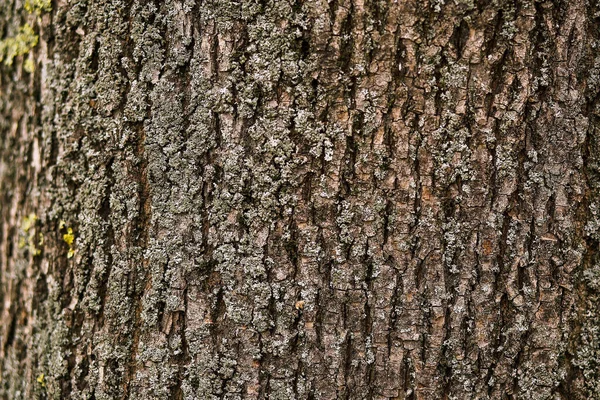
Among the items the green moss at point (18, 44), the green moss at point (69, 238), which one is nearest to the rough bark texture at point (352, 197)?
the green moss at point (69, 238)

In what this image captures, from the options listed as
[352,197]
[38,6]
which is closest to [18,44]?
[38,6]

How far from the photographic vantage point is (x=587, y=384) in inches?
63.8

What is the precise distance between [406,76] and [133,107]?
76cm

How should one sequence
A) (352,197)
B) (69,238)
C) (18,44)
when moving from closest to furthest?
(352,197)
(69,238)
(18,44)

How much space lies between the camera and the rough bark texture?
1461 millimetres

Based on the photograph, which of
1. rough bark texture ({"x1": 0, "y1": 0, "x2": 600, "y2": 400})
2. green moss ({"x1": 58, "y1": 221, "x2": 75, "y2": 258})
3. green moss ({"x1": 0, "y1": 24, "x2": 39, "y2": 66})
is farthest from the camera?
green moss ({"x1": 0, "y1": 24, "x2": 39, "y2": 66})

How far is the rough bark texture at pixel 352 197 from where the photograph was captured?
1.46 m

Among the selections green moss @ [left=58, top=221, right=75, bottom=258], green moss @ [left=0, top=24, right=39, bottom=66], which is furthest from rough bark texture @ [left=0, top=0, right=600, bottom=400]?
green moss @ [left=0, top=24, right=39, bottom=66]

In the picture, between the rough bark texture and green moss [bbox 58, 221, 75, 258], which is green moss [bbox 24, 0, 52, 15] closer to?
the rough bark texture

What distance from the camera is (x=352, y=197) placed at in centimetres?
149

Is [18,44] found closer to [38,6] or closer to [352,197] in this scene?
[38,6]

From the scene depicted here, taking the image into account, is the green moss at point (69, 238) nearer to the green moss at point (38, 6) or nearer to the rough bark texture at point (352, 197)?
the rough bark texture at point (352, 197)

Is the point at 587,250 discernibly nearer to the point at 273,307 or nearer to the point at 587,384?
the point at 587,384

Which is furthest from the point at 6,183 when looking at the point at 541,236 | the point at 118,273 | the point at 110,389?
the point at 541,236
